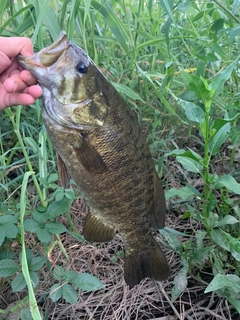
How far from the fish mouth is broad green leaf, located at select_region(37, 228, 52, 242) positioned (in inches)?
22.9

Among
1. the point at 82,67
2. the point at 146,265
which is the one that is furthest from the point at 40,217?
the point at 82,67

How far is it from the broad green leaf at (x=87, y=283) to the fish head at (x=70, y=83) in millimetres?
552

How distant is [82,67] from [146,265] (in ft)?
2.70

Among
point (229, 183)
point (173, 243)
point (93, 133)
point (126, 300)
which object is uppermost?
point (93, 133)

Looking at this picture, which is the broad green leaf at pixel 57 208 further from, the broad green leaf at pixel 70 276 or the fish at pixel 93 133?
the broad green leaf at pixel 70 276

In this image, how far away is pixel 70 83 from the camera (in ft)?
4.58

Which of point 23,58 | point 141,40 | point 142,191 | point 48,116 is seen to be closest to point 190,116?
point 142,191

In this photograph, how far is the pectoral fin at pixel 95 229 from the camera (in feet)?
5.13

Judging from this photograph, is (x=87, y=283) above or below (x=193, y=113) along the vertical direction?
below

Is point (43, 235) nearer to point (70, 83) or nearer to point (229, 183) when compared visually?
point (70, 83)

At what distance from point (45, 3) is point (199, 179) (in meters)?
1.20

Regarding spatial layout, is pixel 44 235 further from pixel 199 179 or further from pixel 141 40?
pixel 141 40

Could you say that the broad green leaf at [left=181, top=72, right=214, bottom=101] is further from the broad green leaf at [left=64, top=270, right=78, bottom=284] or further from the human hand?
the broad green leaf at [left=64, top=270, right=78, bottom=284]

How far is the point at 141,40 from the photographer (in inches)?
109
